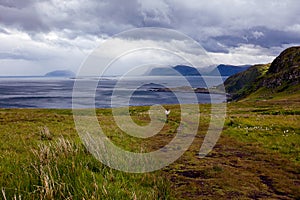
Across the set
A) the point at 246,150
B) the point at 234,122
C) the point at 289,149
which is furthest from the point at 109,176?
the point at 234,122

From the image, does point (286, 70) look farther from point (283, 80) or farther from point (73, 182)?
point (73, 182)

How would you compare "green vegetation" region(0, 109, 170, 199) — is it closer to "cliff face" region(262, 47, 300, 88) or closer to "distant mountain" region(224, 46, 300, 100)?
"distant mountain" region(224, 46, 300, 100)

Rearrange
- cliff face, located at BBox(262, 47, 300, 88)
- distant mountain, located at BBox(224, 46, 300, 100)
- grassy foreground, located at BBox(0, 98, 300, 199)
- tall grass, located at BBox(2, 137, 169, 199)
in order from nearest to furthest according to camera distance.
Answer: tall grass, located at BBox(2, 137, 169, 199), grassy foreground, located at BBox(0, 98, 300, 199), distant mountain, located at BBox(224, 46, 300, 100), cliff face, located at BBox(262, 47, 300, 88)

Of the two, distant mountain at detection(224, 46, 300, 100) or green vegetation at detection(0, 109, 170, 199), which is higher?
distant mountain at detection(224, 46, 300, 100)

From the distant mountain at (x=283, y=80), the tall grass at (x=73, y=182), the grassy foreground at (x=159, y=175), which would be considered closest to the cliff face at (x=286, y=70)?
the distant mountain at (x=283, y=80)

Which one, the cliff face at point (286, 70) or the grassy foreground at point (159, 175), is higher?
the cliff face at point (286, 70)

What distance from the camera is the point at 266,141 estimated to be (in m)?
17.9

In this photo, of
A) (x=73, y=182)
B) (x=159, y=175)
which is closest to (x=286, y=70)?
(x=159, y=175)

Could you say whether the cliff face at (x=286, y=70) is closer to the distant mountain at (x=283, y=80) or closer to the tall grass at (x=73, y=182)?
the distant mountain at (x=283, y=80)

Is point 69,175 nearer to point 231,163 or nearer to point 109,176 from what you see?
point 109,176

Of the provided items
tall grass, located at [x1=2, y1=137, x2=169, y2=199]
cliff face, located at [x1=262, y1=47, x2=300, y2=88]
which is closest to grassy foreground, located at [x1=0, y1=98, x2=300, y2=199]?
tall grass, located at [x1=2, y1=137, x2=169, y2=199]

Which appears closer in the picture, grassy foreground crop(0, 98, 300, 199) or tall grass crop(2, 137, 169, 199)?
tall grass crop(2, 137, 169, 199)

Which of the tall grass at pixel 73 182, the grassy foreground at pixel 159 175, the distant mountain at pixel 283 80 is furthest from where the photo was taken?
the distant mountain at pixel 283 80

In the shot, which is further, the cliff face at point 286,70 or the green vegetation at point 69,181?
the cliff face at point 286,70
